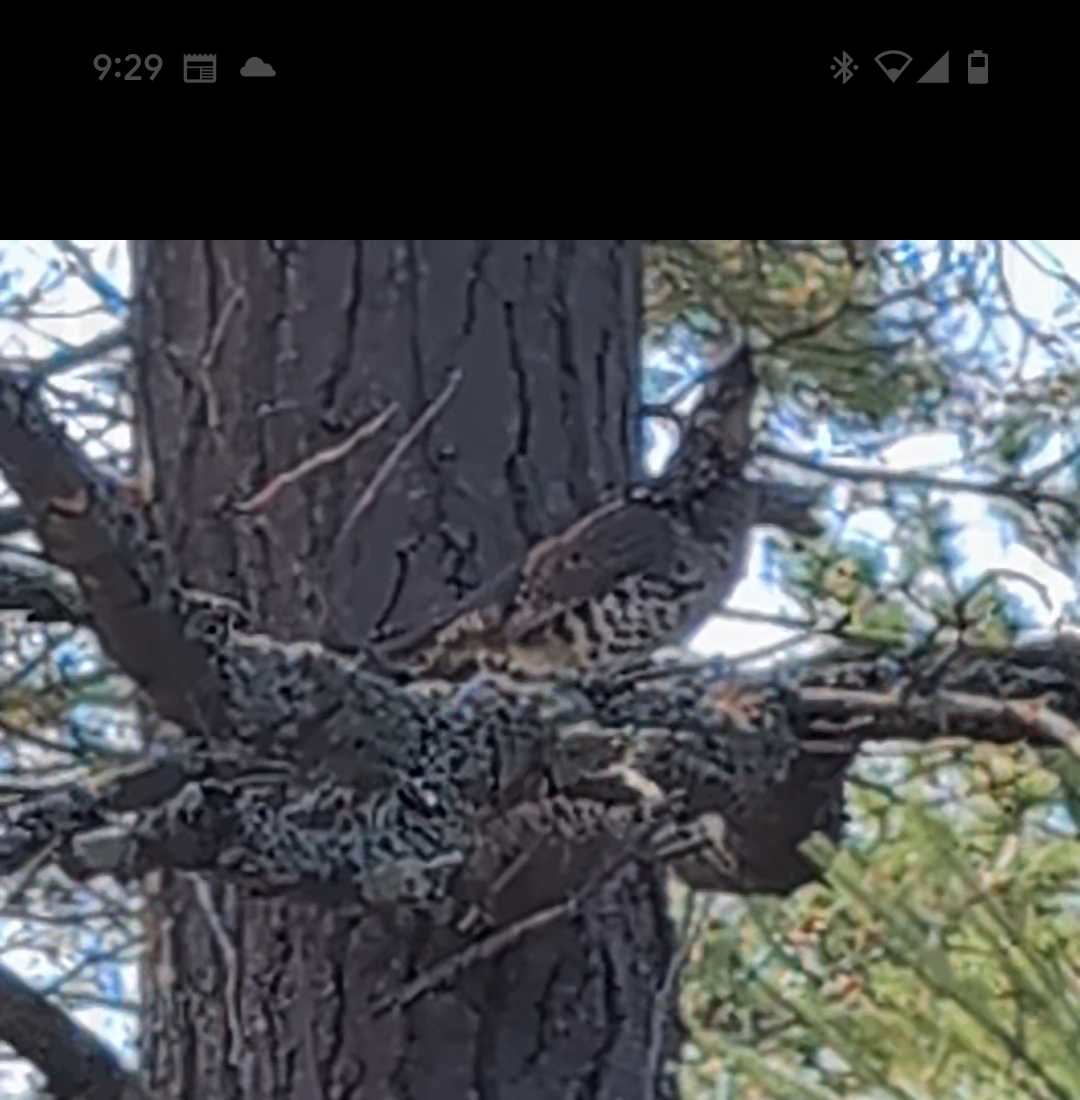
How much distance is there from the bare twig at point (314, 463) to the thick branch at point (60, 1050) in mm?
239

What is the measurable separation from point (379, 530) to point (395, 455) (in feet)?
0.11

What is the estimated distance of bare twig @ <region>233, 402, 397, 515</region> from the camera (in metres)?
0.87

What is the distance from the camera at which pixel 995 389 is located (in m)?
1.35
